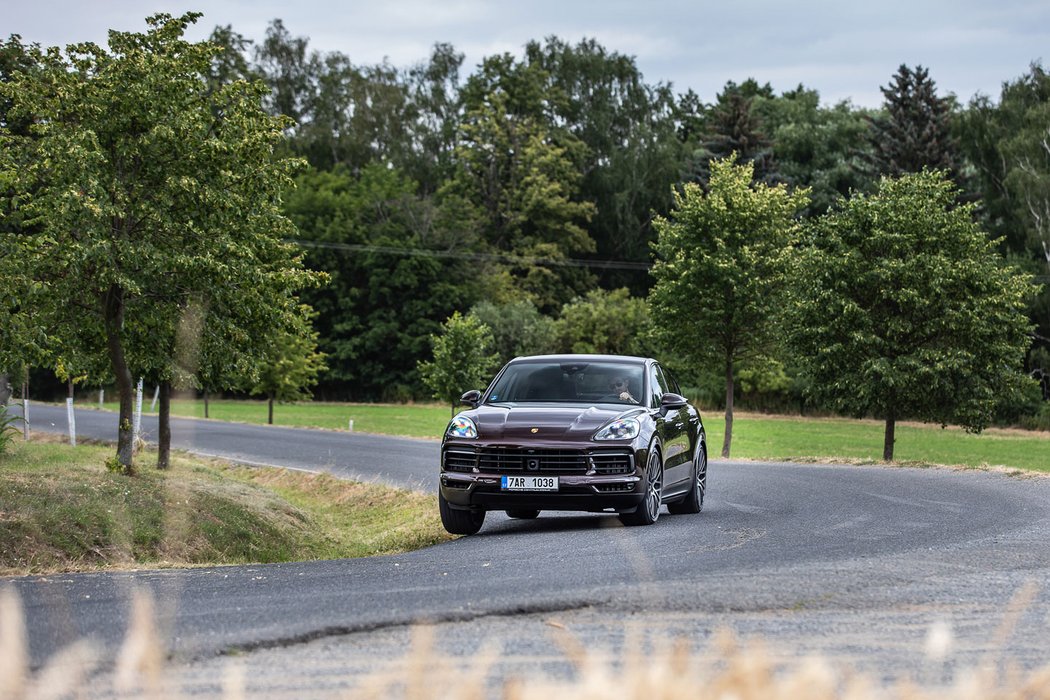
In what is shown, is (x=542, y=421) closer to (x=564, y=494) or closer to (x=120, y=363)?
(x=564, y=494)

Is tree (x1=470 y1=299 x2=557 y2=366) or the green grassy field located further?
tree (x1=470 y1=299 x2=557 y2=366)

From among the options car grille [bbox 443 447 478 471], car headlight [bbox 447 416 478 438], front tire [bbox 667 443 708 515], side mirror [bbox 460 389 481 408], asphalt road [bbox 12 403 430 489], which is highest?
side mirror [bbox 460 389 481 408]

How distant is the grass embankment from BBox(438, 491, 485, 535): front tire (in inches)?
25.5

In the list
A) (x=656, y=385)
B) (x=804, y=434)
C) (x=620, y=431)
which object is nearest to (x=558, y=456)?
(x=620, y=431)

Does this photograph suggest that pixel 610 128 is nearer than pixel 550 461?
No

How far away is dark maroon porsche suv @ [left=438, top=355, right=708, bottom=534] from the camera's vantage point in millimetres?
12945

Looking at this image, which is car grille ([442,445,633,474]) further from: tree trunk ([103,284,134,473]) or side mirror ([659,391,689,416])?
tree trunk ([103,284,134,473])

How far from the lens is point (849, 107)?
82938 mm

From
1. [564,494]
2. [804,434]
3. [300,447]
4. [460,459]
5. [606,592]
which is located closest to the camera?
[606,592]

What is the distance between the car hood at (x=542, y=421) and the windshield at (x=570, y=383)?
2.15 feet

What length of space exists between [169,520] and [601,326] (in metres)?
64.7

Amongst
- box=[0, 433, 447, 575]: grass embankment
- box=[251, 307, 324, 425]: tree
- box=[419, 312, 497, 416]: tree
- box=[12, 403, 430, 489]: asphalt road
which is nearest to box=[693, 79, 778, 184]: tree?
box=[419, 312, 497, 416]: tree

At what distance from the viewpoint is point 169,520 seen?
16.6 meters

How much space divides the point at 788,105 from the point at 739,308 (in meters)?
49.1
